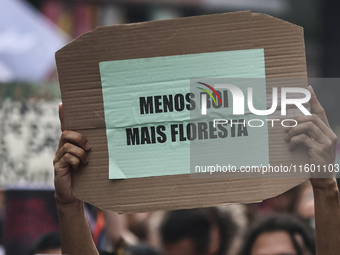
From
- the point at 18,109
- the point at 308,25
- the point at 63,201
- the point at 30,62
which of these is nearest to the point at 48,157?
the point at 18,109

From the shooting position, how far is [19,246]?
13.1 feet

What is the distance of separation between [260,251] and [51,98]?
148cm

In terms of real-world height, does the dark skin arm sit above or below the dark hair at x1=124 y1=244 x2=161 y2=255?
above

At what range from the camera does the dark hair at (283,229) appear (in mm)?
3430

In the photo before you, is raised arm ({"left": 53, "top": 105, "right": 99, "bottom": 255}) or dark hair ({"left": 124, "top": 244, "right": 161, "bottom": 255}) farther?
dark hair ({"left": 124, "top": 244, "right": 161, "bottom": 255})

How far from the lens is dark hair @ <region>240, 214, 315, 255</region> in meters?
3.43

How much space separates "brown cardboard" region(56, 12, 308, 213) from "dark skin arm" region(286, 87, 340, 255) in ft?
0.18

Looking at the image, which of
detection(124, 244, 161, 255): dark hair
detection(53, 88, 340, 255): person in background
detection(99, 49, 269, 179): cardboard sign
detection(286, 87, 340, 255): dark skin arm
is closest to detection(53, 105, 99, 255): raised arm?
detection(53, 88, 340, 255): person in background

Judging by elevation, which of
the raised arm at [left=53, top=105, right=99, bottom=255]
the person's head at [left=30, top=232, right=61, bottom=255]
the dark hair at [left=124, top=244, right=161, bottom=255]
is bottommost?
the dark hair at [left=124, top=244, right=161, bottom=255]

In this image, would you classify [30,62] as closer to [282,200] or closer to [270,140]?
[282,200]

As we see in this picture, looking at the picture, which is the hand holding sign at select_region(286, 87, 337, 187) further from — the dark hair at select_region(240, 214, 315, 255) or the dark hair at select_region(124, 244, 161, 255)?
the dark hair at select_region(124, 244, 161, 255)

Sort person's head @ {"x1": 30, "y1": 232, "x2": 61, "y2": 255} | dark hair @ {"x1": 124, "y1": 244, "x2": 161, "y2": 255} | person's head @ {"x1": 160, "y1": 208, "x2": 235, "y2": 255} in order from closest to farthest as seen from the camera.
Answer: person's head @ {"x1": 30, "y1": 232, "x2": 61, "y2": 255} < dark hair @ {"x1": 124, "y1": 244, "x2": 161, "y2": 255} < person's head @ {"x1": 160, "y1": 208, "x2": 235, "y2": 255}

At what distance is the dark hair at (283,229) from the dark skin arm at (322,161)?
0.99 metres

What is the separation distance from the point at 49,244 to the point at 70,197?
3.79 ft
